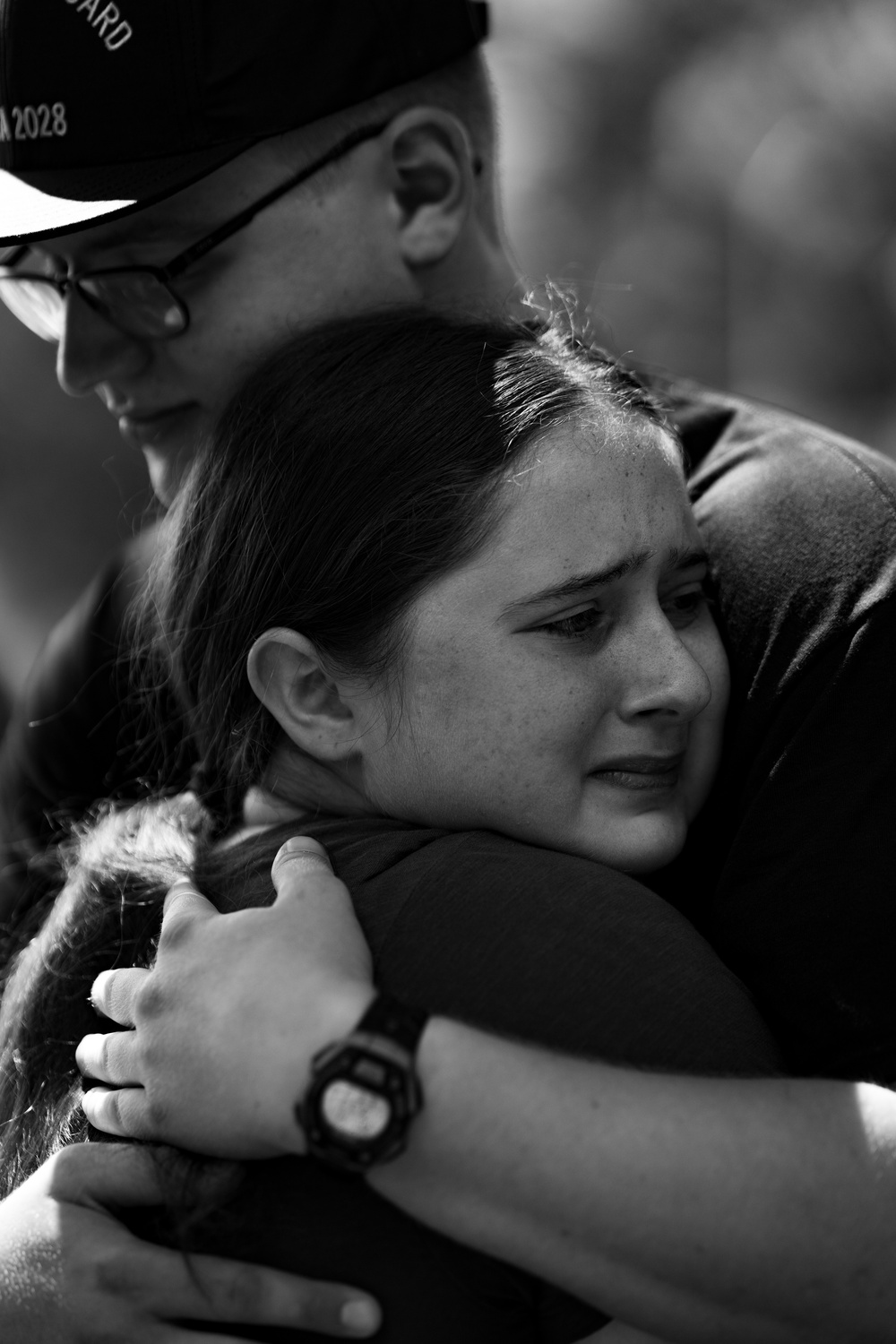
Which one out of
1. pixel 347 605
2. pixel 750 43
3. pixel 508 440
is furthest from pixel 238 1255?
pixel 750 43

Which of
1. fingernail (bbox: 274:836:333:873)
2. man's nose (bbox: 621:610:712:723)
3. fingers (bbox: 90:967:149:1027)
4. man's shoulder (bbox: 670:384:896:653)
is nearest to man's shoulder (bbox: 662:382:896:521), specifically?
man's shoulder (bbox: 670:384:896:653)

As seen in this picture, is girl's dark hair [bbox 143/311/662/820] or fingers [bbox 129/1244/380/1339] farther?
girl's dark hair [bbox 143/311/662/820]

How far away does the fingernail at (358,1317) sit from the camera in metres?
1.42

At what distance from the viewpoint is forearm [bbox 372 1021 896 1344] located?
1349mm

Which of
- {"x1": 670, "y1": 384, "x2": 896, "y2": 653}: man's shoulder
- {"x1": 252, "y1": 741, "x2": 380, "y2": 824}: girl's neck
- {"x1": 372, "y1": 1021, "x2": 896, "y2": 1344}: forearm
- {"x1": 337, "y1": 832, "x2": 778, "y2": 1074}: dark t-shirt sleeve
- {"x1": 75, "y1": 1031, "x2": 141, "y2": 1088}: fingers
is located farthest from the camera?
{"x1": 252, "y1": 741, "x2": 380, "y2": 824}: girl's neck

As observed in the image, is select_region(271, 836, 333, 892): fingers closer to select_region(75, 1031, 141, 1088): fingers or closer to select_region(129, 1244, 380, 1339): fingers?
select_region(75, 1031, 141, 1088): fingers

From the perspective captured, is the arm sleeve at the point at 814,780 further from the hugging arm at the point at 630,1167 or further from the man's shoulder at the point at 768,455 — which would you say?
the hugging arm at the point at 630,1167

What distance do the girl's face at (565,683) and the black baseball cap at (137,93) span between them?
85 centimetres

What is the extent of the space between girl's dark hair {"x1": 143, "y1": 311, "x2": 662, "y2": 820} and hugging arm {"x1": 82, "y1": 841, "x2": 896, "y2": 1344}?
0.59 meters

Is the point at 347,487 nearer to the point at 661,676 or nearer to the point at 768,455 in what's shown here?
the point at 661,676

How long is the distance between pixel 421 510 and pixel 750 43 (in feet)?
36.4

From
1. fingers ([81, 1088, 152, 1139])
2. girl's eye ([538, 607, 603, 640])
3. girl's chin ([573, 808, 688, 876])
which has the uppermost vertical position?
girl's eye ([538, 607, 603, 640])

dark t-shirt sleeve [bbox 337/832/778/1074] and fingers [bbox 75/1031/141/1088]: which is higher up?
dark t-shirt sleeve [bbox 337/832/778/1074]

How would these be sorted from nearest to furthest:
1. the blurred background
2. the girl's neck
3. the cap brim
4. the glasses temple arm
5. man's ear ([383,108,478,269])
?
the girl's neck, the cap brim, the glasses temple arm, man's ear ([383,108,478,269]), the blurred background
